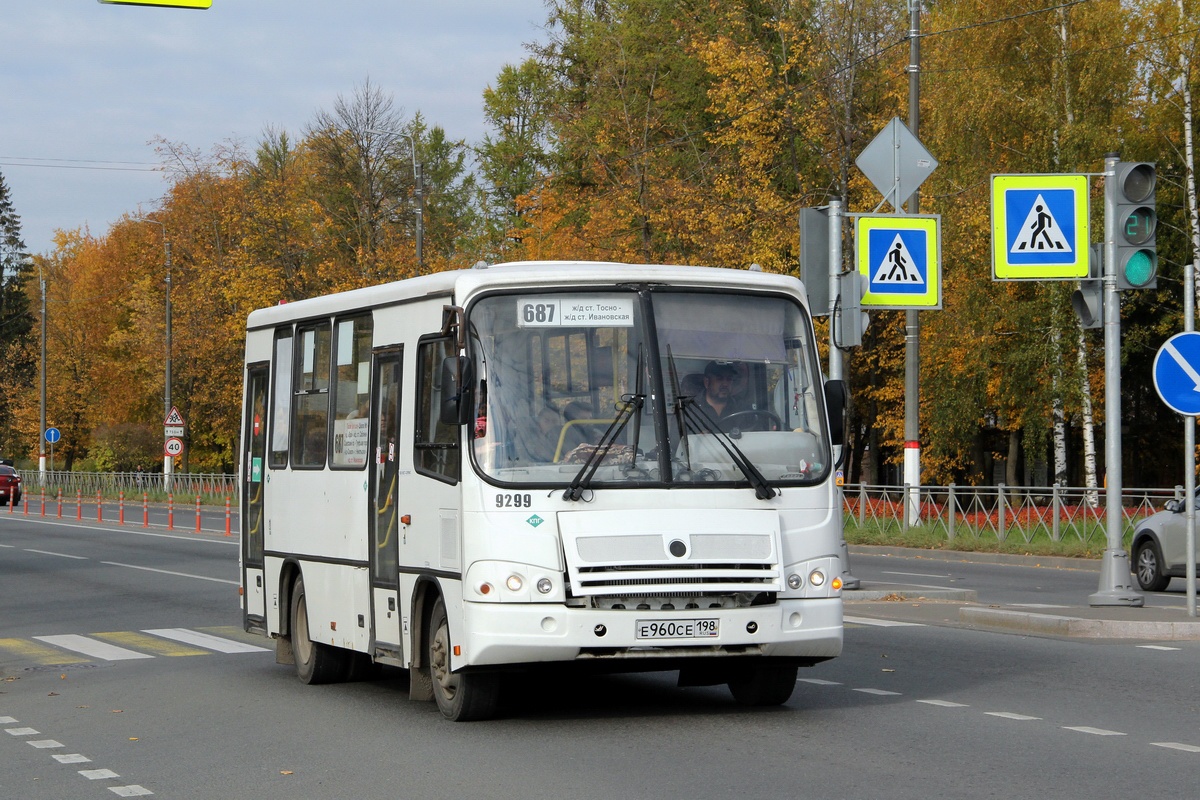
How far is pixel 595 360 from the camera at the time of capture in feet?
35.2

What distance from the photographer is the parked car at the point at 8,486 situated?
66.5 metres

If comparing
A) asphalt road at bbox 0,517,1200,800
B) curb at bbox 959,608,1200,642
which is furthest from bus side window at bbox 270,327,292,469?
curb at bbox 959,608,1200,642

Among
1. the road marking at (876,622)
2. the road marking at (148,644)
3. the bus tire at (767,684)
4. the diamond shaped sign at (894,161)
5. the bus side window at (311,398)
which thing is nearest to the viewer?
the bus tire at (767,684)

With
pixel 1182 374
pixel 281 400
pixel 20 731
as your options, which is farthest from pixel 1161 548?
pixel 20 731

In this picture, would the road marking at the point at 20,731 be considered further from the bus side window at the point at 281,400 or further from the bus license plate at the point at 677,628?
the bus license plate at the point at 677,628

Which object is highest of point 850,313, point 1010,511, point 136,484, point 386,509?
point 850,313

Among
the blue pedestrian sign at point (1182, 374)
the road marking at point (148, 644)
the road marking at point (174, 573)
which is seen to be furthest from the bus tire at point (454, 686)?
the road marking at point (174, 573)

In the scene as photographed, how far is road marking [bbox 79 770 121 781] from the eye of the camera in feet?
30.2

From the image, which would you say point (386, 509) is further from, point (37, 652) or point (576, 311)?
point (37, 652)

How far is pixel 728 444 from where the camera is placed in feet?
35.3

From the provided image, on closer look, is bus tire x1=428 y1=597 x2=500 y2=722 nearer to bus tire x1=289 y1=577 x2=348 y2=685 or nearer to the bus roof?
the bus roof

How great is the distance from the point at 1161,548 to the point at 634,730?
44.3 ft

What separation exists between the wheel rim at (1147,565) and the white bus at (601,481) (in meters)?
12.2

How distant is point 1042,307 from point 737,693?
36.0 metres
